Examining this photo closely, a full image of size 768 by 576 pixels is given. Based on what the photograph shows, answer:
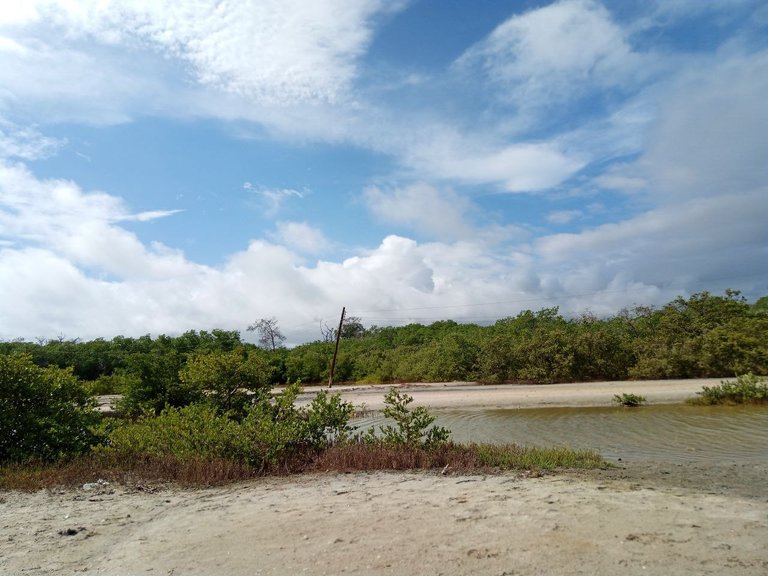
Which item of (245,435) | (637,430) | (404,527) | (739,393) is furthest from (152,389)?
(739,393)

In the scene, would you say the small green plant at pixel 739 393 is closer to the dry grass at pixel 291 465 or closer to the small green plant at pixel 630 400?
the small green plant at pixel 630 400

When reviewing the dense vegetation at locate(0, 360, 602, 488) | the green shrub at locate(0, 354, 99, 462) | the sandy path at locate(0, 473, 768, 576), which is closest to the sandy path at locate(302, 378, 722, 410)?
the dense vegetation at locate(0, 360, 602, 488)

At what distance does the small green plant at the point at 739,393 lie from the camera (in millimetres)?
21750

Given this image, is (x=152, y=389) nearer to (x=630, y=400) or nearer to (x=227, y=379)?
(x=227, y=379)

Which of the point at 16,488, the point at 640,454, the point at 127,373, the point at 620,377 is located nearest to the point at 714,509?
the point at 640,454

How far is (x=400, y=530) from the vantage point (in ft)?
18.7

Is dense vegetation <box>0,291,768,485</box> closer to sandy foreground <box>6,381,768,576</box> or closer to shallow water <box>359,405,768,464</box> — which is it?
sandy foreground <box>6,381,768,576</box>

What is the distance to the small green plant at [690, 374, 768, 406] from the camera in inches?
856

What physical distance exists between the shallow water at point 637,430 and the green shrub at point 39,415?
995cm

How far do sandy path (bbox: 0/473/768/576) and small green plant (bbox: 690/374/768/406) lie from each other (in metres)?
17.9

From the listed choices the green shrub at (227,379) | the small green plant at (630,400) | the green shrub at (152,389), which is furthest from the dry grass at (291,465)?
the small green plant at (630,400)

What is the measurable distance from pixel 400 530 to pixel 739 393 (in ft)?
73.5

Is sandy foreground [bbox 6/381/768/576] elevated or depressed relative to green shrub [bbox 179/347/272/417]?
depressed

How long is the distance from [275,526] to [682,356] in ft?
117
